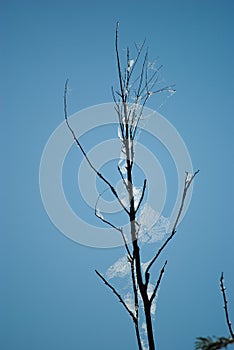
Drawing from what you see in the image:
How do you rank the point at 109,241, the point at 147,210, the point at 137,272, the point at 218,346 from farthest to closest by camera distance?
the point at 109,241 → the point at 147,210 → the point at 137,272 → the point at 218,346

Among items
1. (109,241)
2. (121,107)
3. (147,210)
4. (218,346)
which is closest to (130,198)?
(147,210)

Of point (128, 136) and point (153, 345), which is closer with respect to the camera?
point (153, 345)

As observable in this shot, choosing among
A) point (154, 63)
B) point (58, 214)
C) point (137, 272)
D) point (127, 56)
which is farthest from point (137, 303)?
point (154, 63)

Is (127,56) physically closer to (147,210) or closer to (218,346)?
(147,210)

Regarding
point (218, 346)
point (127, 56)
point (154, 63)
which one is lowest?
point (218, 346)

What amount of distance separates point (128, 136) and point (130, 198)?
373mm

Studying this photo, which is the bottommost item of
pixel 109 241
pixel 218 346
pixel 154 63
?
pixel 218 346

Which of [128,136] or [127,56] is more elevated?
[127,56]

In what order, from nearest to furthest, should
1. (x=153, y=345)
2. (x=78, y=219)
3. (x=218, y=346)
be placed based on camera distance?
(x=218, y=346) → (x=153, y=345) → (x=78, y=219)

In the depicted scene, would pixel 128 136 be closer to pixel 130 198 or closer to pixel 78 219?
pixel 130 198

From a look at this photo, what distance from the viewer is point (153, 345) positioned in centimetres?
142

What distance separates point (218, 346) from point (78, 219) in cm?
154

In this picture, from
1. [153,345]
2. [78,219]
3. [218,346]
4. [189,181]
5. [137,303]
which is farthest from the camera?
→ [78,219]

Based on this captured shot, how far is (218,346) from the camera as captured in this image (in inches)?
35.5
